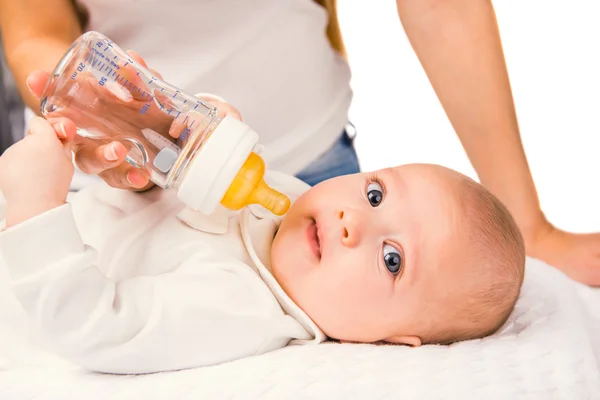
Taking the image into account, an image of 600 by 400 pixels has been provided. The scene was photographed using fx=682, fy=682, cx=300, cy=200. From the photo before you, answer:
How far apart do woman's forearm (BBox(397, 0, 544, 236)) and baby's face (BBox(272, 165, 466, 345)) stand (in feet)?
1.10

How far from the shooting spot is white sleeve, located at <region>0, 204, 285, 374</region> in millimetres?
783

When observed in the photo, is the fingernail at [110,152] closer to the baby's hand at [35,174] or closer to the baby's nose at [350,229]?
the baby's hand at [35,174]

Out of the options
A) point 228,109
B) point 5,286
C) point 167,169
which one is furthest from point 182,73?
point 5,286

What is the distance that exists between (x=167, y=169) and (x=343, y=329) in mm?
331

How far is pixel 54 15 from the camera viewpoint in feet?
4.09

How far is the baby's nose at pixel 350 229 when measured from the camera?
0.93 meters

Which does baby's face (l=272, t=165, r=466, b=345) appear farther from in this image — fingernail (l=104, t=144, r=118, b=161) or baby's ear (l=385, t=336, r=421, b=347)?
fingernail (l=104, t=144, r=118, b=161)

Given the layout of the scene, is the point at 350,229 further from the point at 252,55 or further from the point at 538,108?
the point at 538,108

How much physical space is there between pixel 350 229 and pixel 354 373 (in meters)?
0.20

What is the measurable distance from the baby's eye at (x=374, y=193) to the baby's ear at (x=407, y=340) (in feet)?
0.63

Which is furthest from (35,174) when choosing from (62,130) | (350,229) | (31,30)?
(31,30)

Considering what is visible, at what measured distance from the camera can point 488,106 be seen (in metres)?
1.29

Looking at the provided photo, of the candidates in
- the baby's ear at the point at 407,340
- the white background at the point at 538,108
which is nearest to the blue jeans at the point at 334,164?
the baby's ear at the point at 407,340

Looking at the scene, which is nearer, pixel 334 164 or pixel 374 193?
pixel 374 193
